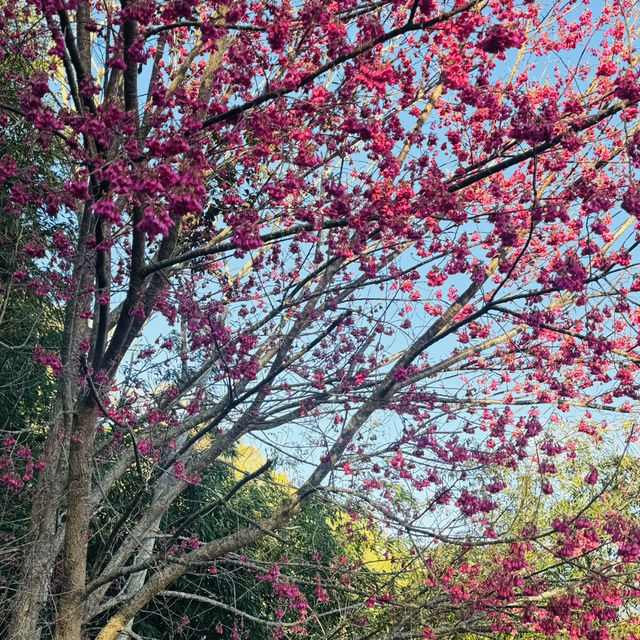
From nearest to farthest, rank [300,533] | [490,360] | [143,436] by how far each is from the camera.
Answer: [143,436] < [490,360] < [300,533]

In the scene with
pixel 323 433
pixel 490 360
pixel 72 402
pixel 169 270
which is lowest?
pixel 72 402

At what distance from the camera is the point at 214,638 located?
1123 centimetres

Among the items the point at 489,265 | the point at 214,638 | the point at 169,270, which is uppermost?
the point at 489,265

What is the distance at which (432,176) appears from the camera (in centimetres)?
457

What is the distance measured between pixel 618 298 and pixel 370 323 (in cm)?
257

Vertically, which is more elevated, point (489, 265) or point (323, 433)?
point (489, 265)

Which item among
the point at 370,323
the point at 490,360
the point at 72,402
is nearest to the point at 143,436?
the point at 72,402

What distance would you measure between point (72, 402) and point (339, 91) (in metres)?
3.44

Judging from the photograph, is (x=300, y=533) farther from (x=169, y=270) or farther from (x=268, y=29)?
(x=268, y=29)

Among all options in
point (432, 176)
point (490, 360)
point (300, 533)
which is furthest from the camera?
point (300, 533)

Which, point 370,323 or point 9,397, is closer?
point 370,323

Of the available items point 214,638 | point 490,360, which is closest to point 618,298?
point 490,360

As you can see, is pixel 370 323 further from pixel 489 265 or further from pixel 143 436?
pixel 143 436

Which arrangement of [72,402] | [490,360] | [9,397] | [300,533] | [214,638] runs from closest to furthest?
[72,402] < [490,360] < [9,397] < [214,638] < [300,533]
